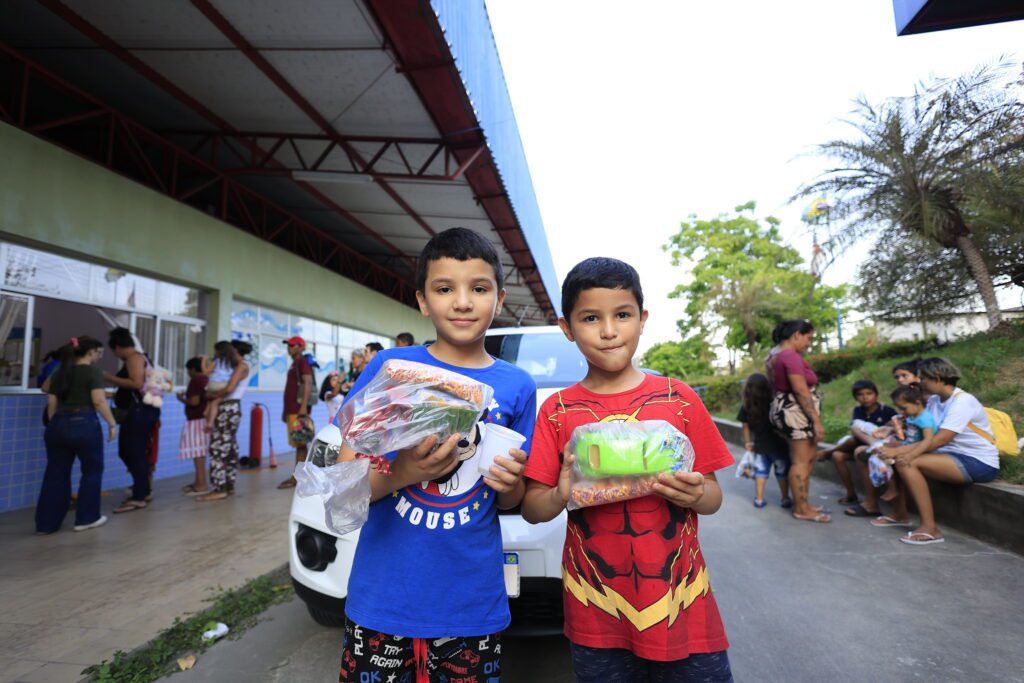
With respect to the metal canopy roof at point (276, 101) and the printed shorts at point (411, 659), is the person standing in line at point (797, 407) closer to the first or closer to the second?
the metal canopy roof at point (276, 101)

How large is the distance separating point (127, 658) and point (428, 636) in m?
2.35

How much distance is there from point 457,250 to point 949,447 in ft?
16.9

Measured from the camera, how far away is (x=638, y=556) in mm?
1481

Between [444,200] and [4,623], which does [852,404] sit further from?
[4,623]

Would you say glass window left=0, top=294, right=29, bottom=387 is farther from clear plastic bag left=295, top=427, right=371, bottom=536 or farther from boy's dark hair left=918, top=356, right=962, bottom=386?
boy's dark hair left=918, top=356, right=962, bottom=386

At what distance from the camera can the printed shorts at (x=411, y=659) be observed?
1438 millimetres

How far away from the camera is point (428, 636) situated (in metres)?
1.40

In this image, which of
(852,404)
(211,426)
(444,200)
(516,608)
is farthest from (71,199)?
(852,404)

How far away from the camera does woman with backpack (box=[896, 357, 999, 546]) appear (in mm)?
A: 4508

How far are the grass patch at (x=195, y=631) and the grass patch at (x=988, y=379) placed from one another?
5939 mm

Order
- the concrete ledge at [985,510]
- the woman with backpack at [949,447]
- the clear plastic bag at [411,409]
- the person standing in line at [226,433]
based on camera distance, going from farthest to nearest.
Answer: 1. the person standing in line at [226,433]
2. the woman with backpack at [949,447]
3. the concrete ledge at [985,510]
4. the clear plastic bag at [411,409]

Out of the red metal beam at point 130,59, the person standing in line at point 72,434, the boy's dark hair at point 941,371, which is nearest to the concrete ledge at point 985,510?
the boy's dark hair at point 941,371

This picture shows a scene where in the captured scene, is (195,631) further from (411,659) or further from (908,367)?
(908,367)

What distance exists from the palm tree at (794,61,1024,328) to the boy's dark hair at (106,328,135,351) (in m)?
11.3
